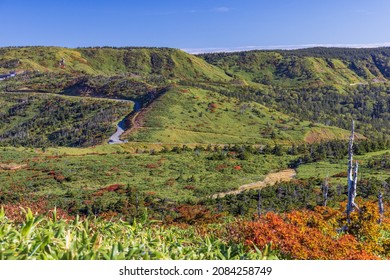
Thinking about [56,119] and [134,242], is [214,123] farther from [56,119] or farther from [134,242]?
[134,242]

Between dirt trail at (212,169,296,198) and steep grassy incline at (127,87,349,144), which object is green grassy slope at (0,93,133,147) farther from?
dirt trail at (212,169,296,198)

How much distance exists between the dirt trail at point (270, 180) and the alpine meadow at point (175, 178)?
193mm

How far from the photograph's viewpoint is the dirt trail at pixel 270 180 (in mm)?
51247

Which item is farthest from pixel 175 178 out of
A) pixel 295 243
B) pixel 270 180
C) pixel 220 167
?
pixel 295 243

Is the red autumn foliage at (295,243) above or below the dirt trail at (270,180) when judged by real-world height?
above

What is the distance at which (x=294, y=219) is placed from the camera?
11.0 meters

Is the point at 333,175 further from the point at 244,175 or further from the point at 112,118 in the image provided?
the point at 112,118

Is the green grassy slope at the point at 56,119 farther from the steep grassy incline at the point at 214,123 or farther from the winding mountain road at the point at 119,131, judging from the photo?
the steep grassy incline at the point at 214,123

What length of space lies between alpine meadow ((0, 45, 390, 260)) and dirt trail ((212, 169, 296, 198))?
19 cm

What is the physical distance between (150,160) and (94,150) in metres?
15.1

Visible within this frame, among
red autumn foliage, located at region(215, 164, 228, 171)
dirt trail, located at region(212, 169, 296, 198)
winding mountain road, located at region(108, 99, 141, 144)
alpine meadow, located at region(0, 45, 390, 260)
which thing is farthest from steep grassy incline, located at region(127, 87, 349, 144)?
dirt trail, located at region(212, 169, 296, 198)

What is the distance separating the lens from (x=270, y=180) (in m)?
57.4

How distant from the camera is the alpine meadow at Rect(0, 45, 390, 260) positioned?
5.13 meters

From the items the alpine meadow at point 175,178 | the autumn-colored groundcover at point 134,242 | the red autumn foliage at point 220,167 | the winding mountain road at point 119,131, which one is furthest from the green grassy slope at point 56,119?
the autumn-colored groundcover at point 134,242
